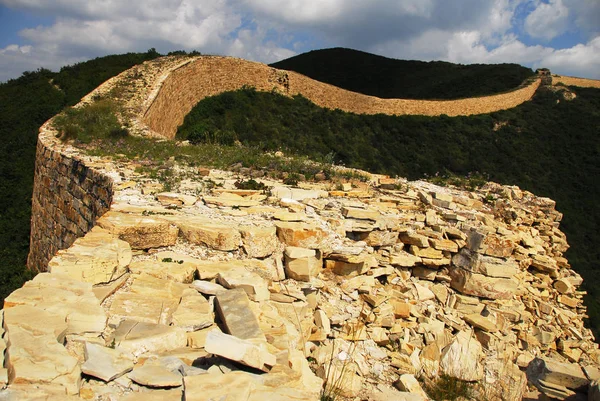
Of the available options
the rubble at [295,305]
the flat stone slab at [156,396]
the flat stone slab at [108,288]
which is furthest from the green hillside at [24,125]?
the flat stone slab at [156,396]

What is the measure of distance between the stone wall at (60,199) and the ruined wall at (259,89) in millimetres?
3397

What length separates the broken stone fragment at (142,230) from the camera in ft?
12.0

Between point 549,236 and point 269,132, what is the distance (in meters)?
11.4

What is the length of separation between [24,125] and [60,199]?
22.3 ft

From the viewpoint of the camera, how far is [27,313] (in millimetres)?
2268

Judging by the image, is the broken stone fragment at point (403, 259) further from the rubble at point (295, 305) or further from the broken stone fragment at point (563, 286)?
the broken stone fragment at point (563, 286)

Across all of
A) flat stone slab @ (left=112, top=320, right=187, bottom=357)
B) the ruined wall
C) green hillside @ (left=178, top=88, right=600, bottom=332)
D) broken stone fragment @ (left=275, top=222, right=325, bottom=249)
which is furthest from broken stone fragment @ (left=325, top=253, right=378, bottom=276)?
green hillside @ (left=178, top=88, right=600, bottom=332)

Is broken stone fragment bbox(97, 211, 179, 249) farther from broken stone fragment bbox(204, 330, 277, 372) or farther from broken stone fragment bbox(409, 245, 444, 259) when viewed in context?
broken stone fragment bbox(409, 245, 444, 259)

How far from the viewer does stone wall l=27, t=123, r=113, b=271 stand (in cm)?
595

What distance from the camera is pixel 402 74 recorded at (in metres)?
40.1

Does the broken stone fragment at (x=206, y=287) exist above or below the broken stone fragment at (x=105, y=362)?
above

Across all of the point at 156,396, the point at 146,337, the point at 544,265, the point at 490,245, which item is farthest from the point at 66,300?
the point at 544,265

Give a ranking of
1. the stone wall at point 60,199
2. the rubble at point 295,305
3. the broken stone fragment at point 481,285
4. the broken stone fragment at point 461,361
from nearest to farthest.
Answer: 1. the rubble at point 295,305
2. the broken stone fragment at point 461,361
3. the broken stone fragment at point 481,285
4. the stone wall at point 60,199

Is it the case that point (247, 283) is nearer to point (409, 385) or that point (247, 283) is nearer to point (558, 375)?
point (409, 385)
